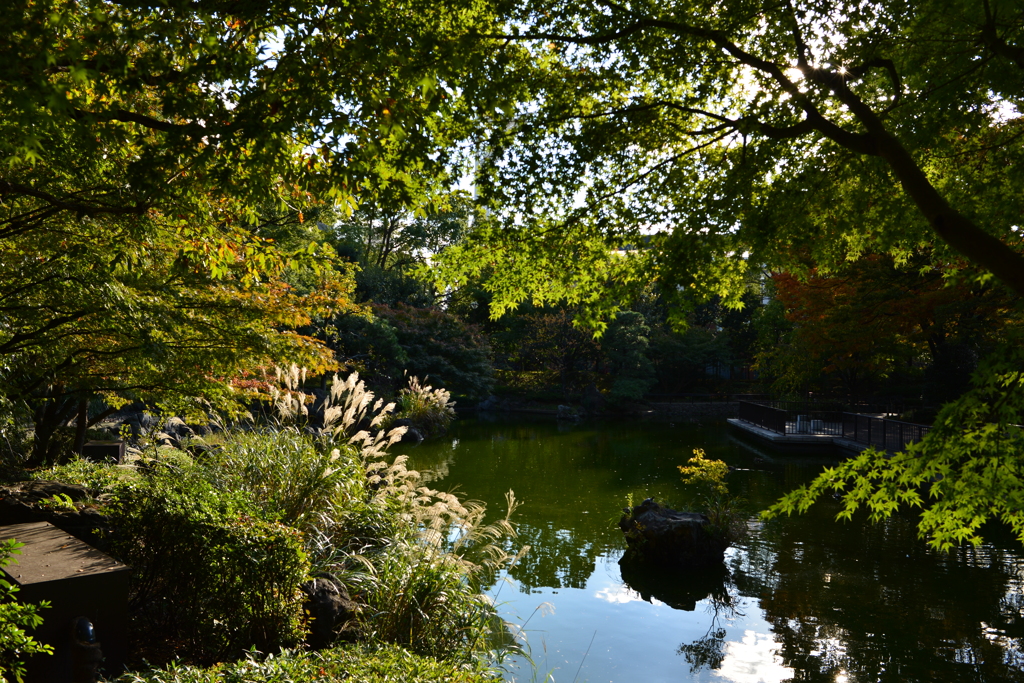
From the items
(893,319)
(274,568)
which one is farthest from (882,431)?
(274,568)

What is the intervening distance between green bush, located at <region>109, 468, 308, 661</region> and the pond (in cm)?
182

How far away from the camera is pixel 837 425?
18547 mm

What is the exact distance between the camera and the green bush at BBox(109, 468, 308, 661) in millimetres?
3607

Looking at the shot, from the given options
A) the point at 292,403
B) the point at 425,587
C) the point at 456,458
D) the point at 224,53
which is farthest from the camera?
the point at 456,458

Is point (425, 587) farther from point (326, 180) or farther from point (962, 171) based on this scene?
point (962, 171)

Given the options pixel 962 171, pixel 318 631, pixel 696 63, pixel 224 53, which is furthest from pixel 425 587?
pixel 962 171

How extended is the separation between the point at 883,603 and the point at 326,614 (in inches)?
228

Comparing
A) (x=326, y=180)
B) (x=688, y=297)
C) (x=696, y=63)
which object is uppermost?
(x=696, y=63)

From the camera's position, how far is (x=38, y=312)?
413cm

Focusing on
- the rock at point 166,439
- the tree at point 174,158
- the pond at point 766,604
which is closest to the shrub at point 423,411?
the pond at point 766,604

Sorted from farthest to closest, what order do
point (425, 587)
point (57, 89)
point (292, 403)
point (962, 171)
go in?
point (292, 403)
point (962, 171)
point (425, 587)
point (57, 89)

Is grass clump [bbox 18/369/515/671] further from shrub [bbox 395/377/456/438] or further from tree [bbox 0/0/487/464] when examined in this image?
shrub [bbox 395/377/456/438]

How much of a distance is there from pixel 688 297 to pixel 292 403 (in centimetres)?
395

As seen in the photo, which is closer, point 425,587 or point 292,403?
point 425,587
